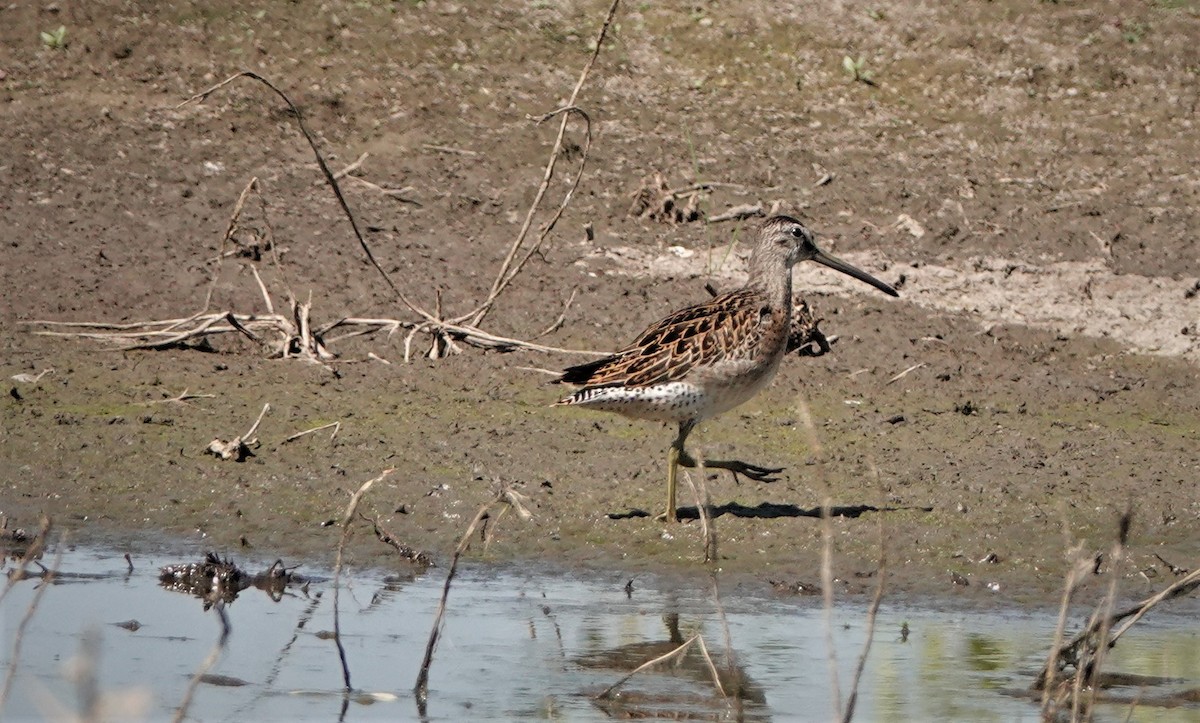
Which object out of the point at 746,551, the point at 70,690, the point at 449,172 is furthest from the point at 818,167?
the point at 70,690

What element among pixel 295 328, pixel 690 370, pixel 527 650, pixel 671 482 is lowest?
pixel 527 650

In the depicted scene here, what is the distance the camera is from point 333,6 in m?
12.1

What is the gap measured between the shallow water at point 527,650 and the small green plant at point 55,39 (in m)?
5.58

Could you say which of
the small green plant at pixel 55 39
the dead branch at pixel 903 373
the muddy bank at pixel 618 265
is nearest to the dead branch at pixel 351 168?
the muddy bank at pixel 618 265

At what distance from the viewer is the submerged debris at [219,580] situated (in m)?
6.32

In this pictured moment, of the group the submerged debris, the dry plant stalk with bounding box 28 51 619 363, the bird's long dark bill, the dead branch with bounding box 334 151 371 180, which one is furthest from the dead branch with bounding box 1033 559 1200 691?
the dead branch with bounding box 334 151 371 180

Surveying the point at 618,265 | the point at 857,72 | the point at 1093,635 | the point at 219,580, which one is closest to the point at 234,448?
the point at 219,580

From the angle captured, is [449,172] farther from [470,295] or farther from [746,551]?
[746,551]

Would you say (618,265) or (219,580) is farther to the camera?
(618,265)

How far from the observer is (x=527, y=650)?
5734 millimetres

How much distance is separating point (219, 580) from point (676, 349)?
200 cm

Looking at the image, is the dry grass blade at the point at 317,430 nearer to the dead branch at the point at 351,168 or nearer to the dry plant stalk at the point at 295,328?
the dry plant stalk at the point at 295,328

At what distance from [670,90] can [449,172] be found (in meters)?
1.81

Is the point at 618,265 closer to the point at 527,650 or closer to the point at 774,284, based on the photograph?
the point at 774,284
